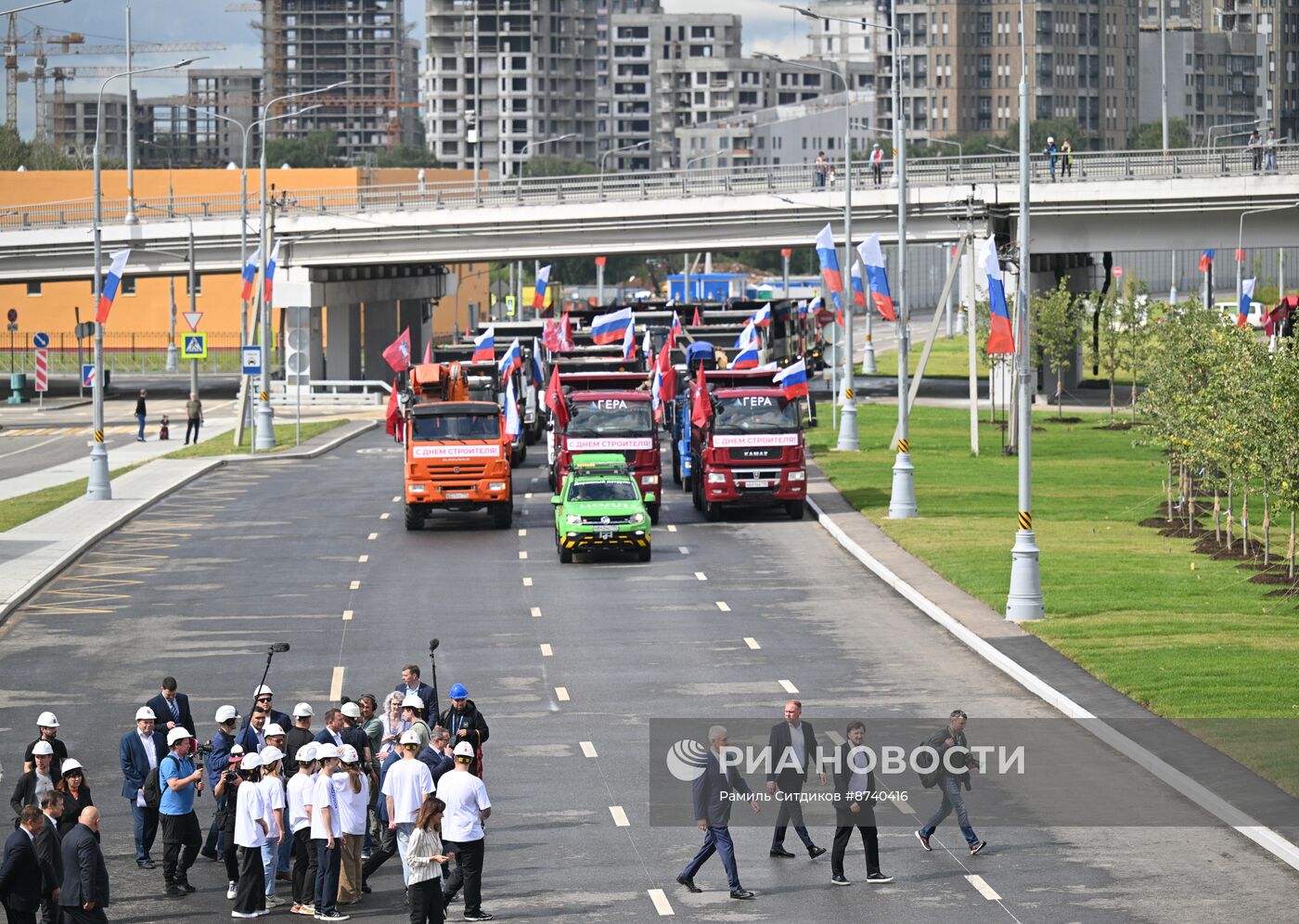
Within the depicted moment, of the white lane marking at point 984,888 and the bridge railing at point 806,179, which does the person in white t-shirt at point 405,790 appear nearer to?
the white lane marking at point 984,888

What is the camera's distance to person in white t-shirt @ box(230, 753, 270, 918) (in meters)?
16.9

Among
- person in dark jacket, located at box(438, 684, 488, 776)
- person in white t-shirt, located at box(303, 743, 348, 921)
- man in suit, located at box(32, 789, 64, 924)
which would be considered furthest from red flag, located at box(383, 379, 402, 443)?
man in suit, located at box(32, 789, 64, 924)

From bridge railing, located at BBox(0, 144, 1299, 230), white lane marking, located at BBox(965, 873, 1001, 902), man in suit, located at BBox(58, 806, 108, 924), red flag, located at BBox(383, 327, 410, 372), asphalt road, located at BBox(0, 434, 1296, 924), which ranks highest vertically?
bridge railing, located at BBox(0, 144, 1299, 230)

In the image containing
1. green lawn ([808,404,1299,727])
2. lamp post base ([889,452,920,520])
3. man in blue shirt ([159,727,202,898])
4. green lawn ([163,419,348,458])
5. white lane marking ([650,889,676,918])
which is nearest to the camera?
white lane marking ([650,889,676,918])

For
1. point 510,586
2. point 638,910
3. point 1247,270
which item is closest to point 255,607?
point 510,586

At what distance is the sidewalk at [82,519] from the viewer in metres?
36.2

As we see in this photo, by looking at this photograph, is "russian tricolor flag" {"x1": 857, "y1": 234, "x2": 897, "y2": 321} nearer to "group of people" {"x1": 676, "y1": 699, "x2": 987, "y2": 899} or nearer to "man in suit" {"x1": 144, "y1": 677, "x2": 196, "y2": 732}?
"man in suit" {"x1": 144, "y1": 677, "x2": 196, "y2": 732}

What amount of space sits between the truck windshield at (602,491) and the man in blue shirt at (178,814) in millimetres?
21035

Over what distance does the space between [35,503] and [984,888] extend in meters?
36.3

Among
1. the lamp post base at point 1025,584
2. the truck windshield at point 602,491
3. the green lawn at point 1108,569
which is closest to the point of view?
the green lawn at point 1108,569

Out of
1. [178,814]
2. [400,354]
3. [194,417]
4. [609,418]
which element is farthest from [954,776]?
[194,417]

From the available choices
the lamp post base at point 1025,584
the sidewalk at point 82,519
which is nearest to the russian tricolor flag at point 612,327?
the sidewalk at point 82,519

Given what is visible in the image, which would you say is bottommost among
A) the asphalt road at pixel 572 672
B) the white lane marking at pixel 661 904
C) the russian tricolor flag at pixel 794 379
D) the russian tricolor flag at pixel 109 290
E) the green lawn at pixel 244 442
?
the white lane marking at pixel 661 904

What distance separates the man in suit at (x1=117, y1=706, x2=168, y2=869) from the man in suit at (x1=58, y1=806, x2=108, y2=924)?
2.74m
